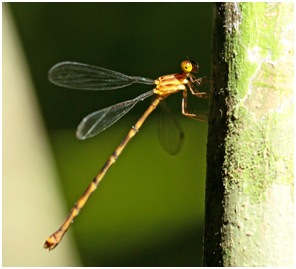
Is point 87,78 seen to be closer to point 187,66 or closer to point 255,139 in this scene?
point 187,66

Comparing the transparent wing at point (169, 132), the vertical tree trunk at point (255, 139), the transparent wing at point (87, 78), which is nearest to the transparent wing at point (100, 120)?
the transparent wing at point (87, 78)

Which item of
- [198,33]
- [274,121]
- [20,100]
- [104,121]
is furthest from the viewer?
[20,100]

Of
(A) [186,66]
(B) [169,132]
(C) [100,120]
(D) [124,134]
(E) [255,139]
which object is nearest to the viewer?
(E) [255,139]

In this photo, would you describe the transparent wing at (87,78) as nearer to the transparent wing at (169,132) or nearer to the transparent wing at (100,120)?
the transparent wing at (100,120)

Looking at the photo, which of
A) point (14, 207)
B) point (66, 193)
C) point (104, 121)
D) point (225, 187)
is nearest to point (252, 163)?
point (225, 187)

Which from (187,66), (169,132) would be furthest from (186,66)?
(169,132)

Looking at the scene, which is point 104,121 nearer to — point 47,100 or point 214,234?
point 47,100
